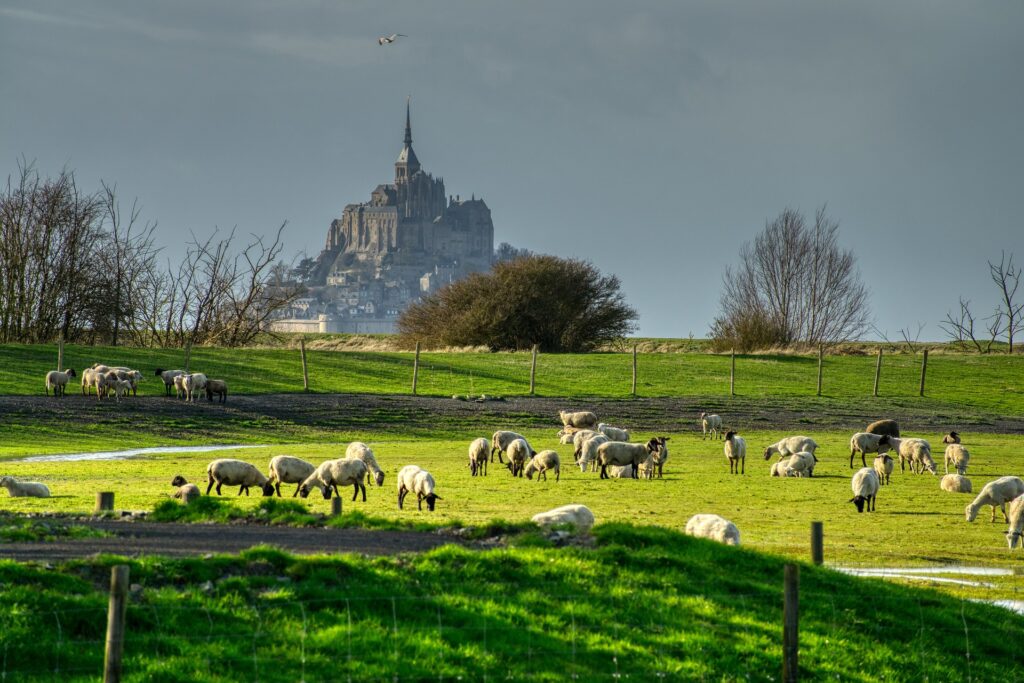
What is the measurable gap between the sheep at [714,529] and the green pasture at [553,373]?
40095 millimetres

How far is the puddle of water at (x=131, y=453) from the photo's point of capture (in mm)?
35844

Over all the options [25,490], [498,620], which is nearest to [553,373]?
[25,490]

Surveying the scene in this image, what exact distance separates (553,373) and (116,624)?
195ft

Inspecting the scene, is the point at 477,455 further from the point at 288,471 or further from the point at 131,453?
the point at 131,453

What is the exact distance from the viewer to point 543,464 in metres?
29.7

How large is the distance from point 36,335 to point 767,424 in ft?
150

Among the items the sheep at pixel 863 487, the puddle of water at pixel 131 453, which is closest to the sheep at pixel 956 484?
the sheep at pixel 863 487

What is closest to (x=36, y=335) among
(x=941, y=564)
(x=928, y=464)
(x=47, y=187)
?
(x=47, y=187)

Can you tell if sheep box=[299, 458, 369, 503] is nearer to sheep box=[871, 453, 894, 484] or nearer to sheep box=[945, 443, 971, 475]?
sheep box=[871, 453, 894, 484]

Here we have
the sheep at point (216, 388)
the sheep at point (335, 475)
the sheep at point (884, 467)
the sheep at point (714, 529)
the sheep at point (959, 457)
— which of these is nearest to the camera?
the sheep at point (714, 529)

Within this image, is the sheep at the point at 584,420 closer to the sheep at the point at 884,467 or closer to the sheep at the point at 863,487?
the sheep at the point at 884,467

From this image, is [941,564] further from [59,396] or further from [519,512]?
[59,396]

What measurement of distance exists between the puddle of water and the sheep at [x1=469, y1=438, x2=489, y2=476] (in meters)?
11.4

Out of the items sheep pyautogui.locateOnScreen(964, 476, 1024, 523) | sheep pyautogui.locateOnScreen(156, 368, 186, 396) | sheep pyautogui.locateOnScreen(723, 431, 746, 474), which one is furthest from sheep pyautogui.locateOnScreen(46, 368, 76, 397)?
sheep pyautogui.locateOnScreen(964, 476, 1024, 523)
